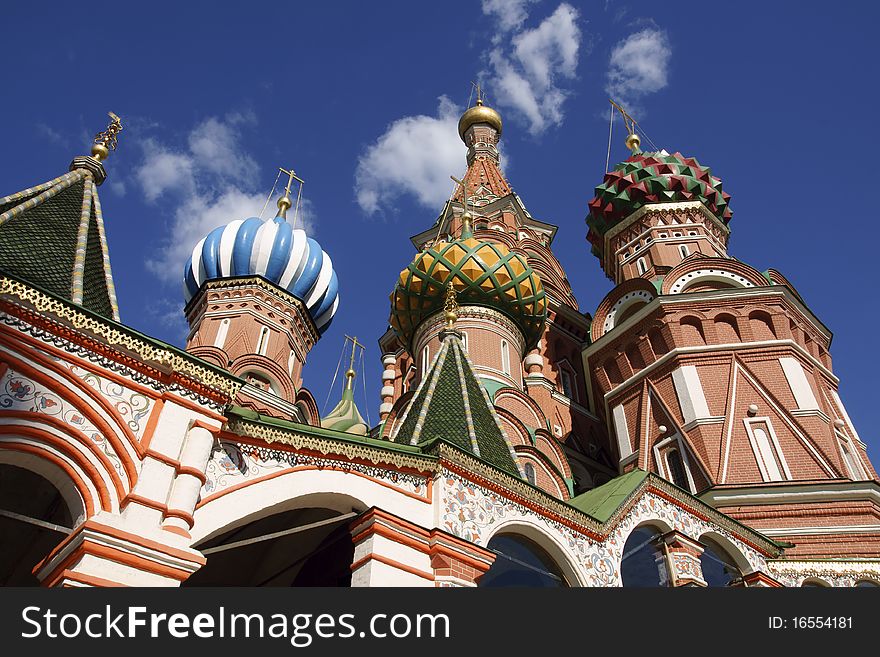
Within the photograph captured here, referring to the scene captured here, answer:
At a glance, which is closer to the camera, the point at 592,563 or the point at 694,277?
the point at 592,563

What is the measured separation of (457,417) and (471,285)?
336 inches

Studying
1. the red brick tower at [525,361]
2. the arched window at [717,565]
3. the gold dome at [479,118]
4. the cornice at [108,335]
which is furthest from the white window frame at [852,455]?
the gold dome at [479,118]

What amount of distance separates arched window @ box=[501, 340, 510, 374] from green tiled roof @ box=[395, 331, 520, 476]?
21.5 feet

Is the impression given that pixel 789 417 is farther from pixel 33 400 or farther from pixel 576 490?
pixel 33 400

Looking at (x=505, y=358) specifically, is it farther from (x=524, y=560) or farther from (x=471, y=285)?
(x=524, y=560)

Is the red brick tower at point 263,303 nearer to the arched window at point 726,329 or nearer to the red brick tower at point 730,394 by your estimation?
the red brick tower at point 730,394

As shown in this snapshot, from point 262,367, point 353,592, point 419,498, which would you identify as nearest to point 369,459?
point 419,498

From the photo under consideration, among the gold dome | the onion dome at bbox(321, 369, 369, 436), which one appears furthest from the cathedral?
the gold dome

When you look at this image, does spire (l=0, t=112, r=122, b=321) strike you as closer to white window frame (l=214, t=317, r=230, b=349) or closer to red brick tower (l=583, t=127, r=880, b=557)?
red brick tower (l=583, t=127, r=880, b=557)

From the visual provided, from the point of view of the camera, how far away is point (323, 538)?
689cm

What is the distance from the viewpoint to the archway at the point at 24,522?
6.40m

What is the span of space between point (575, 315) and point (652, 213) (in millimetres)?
3579

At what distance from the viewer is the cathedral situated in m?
4.74

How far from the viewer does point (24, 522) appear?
20.3 feet
